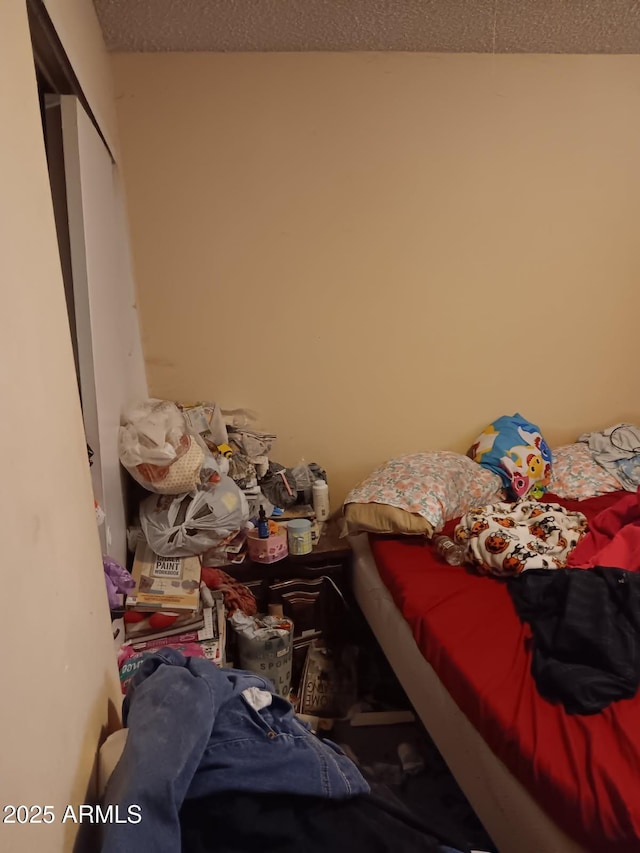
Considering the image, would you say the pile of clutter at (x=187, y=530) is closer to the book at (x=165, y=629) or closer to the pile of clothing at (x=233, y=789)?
the book at (x=165, y=629)

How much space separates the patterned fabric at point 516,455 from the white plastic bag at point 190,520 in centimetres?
113

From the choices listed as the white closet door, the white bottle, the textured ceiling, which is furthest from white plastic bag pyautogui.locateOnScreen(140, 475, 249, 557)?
the textured ceiling

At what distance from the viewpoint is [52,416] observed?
825 millimetres

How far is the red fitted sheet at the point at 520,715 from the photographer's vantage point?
3.60 ft

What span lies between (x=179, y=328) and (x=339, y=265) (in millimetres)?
710

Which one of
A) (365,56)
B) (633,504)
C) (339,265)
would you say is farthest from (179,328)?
(633,504)

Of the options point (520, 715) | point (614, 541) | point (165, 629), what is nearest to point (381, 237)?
point (614, 541)

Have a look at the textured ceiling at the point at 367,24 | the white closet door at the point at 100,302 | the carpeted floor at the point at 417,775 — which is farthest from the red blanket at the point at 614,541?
the textured ceiling at the point at 367,24

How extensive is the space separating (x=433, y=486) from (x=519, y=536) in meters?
0.41

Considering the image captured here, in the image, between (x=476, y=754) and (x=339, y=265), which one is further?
(x=339, y=265)

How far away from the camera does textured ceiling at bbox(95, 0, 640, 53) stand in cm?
198

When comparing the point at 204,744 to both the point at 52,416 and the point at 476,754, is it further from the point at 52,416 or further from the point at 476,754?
the point at 476,754

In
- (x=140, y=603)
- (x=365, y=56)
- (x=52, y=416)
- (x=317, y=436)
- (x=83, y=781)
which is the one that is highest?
(x=365, y=56)

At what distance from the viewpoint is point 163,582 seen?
1875 mm
